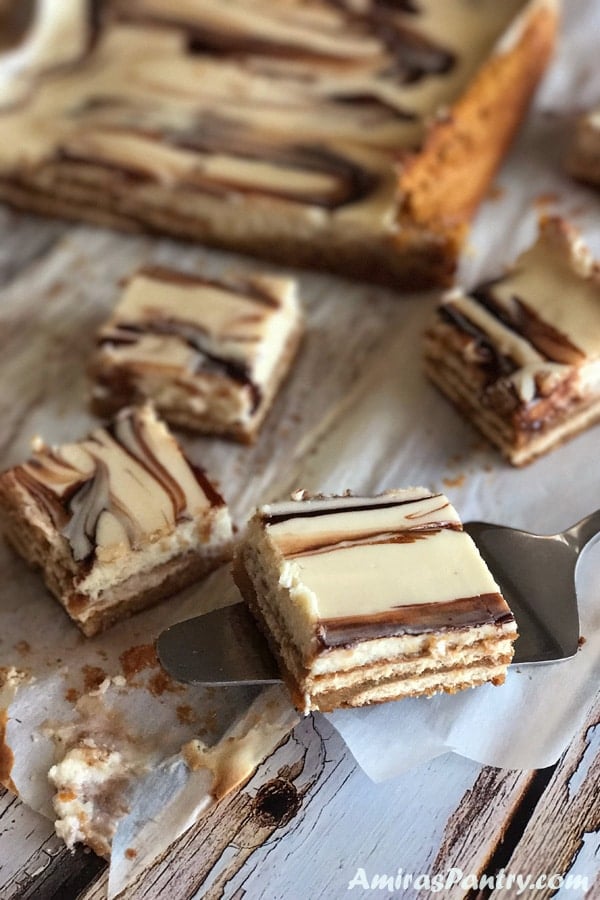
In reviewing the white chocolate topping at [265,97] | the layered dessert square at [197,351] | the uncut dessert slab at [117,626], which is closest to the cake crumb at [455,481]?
the uncut dessert slab at [117,626]

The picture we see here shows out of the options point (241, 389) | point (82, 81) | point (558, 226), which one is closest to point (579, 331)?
point (558, 226)

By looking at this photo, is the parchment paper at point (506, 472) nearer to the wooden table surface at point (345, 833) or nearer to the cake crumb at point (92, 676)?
the wooden table surface at point (345, 833)

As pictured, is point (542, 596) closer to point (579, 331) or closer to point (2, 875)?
point (579, 331)

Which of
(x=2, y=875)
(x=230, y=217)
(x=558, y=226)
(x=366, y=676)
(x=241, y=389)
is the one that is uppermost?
(x=558, y=226)

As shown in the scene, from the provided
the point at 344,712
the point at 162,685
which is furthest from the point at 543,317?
the point at 162,685

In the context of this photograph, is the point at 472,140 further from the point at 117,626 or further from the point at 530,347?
the point at 117,626

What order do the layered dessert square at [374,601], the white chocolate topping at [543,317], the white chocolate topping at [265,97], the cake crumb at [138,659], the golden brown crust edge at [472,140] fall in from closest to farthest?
the layered dessert square at [374,601] → the cake crumb at [138,659] → the white chocolate topping at [543,317] → the golden brown crust edge at [472,140] → the white chocolate topping at [265,97]
